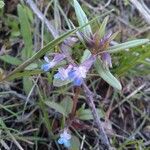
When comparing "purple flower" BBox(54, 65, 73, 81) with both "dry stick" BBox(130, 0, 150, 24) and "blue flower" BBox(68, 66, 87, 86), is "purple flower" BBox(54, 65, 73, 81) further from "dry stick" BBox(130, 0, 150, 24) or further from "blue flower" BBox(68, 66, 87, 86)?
"dry stick" BBox(130, 0, 150, 24)

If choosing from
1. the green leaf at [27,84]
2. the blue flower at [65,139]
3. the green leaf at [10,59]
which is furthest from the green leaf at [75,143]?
the green leaf at [10,59]

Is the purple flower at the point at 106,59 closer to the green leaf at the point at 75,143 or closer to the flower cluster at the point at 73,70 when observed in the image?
the flower cluster at the point at 73,70

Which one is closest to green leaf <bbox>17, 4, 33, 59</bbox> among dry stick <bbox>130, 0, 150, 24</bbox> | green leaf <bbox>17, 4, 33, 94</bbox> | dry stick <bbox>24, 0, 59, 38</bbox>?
green leaf <bbox>17, 4, 33, 94</bbox>

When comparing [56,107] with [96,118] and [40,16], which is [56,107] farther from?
[40,16]

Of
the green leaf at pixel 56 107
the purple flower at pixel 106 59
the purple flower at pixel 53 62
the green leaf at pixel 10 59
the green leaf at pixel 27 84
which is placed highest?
the green leaf at pixel 10 59

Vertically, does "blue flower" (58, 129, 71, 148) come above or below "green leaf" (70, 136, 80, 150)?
above

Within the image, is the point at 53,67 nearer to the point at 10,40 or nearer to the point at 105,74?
the point at 105,74
